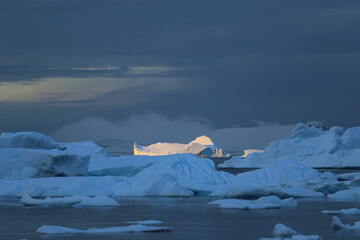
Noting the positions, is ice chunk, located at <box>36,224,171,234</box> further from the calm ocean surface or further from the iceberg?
the iceberg

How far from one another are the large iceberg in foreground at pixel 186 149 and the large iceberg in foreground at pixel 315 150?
25.9m

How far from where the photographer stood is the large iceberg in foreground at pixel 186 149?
298 ft

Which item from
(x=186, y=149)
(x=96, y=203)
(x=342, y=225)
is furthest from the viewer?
(x=186, y=149)

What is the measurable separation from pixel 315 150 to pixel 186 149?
32.0m

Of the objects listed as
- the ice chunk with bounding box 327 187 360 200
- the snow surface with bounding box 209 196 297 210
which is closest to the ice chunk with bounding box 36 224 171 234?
the snow surface with bounding box 209 196 297 210

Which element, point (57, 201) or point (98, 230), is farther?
point (57, 201)

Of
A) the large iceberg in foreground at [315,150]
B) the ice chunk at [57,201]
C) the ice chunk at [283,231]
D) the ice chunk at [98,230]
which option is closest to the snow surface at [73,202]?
the ice chunk at [57,201]

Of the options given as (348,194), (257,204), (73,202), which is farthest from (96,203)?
(348,194)

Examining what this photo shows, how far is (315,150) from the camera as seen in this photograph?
200 feet

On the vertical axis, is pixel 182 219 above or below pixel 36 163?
below

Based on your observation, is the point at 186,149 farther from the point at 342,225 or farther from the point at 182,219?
the point at 342,225

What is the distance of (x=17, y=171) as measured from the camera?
27000mm

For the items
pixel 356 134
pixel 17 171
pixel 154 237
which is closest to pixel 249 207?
pixel 154 237

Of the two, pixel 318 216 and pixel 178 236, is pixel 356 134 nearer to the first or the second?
pixel 318 216
